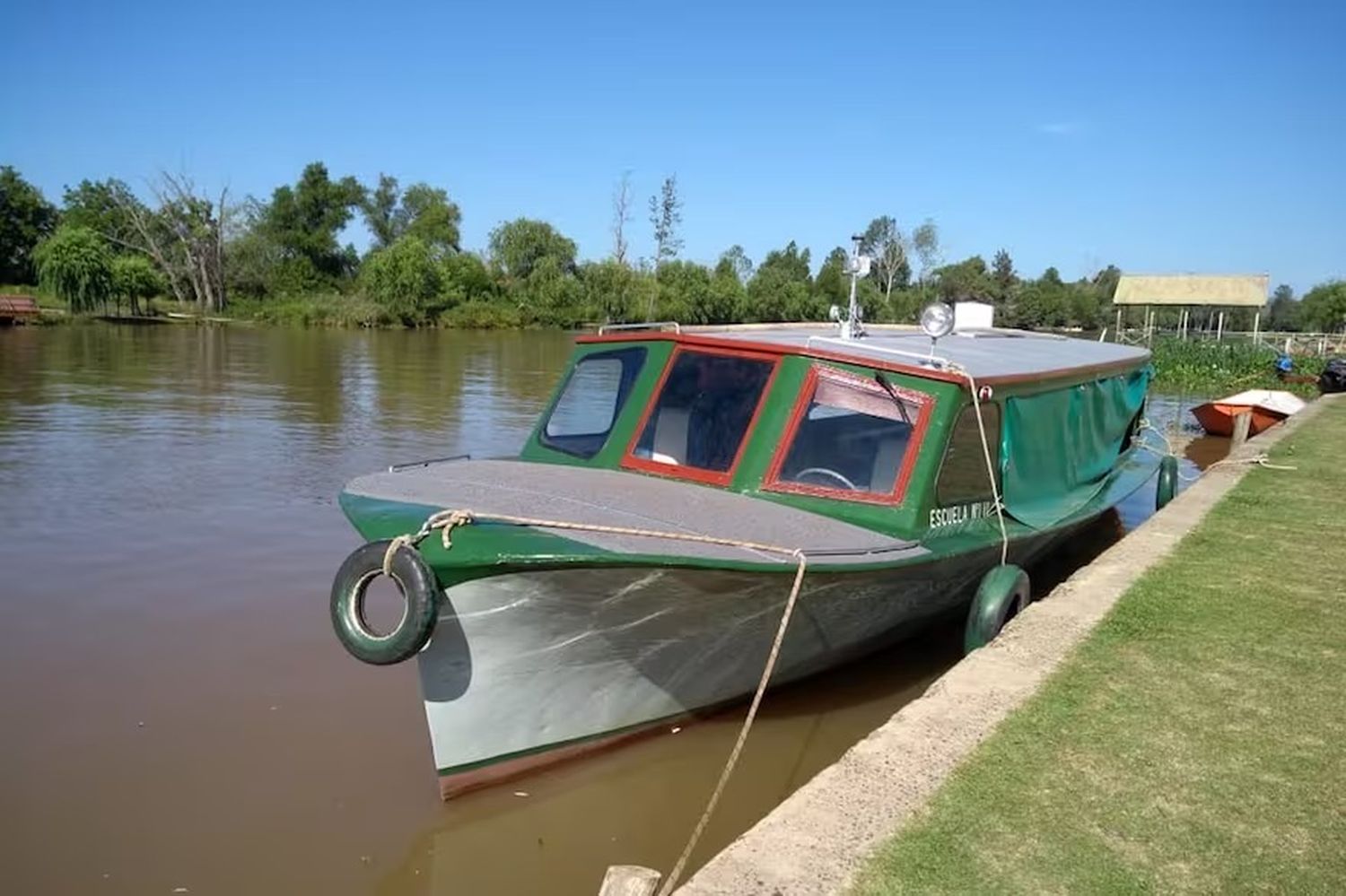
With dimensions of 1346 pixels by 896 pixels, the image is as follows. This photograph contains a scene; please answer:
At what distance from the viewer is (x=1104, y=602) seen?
6.82 m

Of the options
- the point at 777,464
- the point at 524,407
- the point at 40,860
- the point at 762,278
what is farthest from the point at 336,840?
the point at 762,278

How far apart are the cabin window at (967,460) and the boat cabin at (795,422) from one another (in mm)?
13

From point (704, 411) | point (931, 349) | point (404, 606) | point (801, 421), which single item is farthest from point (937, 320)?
point (404, 606)

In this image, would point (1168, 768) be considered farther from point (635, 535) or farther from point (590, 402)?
point (590, 402)

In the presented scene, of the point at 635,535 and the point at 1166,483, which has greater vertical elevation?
the point at 635,535

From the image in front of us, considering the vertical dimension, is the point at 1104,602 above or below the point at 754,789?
above

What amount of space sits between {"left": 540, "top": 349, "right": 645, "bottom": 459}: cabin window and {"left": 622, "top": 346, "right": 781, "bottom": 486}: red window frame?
269 mm

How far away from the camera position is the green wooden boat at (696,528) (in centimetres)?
485

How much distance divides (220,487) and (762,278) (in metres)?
71.7

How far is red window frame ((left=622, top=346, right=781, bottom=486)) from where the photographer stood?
671 cm

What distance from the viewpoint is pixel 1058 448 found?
9000 mm

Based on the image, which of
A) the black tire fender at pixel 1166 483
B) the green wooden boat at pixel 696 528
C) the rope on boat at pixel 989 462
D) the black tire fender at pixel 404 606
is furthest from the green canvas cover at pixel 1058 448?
the black tire fender at pixel 404 606

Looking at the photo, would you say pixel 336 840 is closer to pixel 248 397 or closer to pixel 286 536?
pixel 286 536

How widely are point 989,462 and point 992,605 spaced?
1038mm
